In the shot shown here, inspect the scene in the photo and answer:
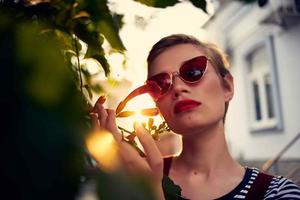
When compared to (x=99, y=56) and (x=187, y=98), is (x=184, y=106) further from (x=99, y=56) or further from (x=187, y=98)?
(x=99, y=56)

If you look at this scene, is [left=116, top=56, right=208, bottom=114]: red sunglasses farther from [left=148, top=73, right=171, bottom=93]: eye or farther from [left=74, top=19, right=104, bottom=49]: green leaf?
[left=74, top=19, right=104, bottom=49]: green leaf

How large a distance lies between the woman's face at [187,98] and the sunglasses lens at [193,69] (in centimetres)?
1

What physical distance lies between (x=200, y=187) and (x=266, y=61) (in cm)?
658

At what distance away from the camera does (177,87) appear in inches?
39.5

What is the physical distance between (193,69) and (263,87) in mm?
6560

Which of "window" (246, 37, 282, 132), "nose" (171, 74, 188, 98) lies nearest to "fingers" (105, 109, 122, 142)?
"nose" (171, 74, 188, 98)

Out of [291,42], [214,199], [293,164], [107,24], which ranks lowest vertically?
[293,164]

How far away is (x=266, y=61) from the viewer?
7.27 meters

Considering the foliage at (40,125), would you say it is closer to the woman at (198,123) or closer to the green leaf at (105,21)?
the green leaf at (105,21)

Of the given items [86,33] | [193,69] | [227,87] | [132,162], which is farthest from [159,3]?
[227,87]

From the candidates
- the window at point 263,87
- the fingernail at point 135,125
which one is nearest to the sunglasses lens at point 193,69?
the fingernail at point 135,125

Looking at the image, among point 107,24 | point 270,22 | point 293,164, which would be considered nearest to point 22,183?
Result: point 107,24

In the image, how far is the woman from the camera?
99 centimetres

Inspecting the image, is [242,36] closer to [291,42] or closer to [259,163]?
[291,42]
